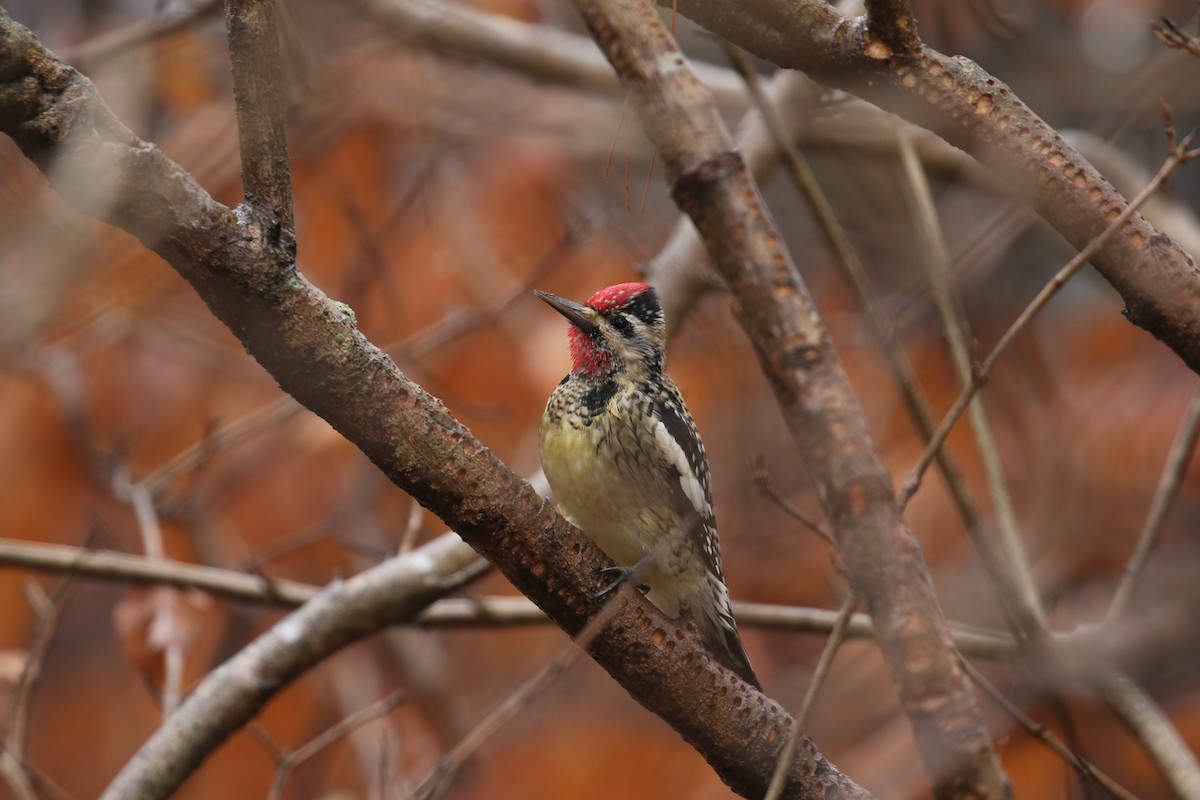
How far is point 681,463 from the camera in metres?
3.86

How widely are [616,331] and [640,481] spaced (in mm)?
718

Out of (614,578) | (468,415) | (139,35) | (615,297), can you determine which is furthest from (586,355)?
(139,35)

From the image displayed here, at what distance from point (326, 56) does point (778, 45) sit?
5.20 m

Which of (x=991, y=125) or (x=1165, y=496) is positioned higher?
(x=991, y=125)

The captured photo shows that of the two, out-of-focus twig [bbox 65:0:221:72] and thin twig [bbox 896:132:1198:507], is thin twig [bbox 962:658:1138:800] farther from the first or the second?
out-of-focus twig [bbox 65:0:221:72]

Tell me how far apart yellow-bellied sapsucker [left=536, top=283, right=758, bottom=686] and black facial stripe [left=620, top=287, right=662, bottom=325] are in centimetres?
21

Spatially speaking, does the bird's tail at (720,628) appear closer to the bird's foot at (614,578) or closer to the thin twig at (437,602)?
the thin twig at (437,602)

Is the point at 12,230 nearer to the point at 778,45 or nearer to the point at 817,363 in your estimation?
the point at 778,45

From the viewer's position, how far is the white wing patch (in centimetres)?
383

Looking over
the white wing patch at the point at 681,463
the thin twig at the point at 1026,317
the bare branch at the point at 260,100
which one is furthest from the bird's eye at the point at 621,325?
the bare branch at the point at 260,100

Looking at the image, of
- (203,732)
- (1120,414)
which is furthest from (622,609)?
(1120,414)

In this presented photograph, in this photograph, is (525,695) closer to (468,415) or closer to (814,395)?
(814,395)

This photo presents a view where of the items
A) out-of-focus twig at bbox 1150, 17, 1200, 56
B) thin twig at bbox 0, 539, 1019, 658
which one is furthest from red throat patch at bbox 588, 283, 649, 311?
out-of-focus twig at bbox 1150, 17, 1200, 56

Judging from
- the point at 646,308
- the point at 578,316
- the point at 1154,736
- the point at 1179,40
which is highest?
the point at 646,308
